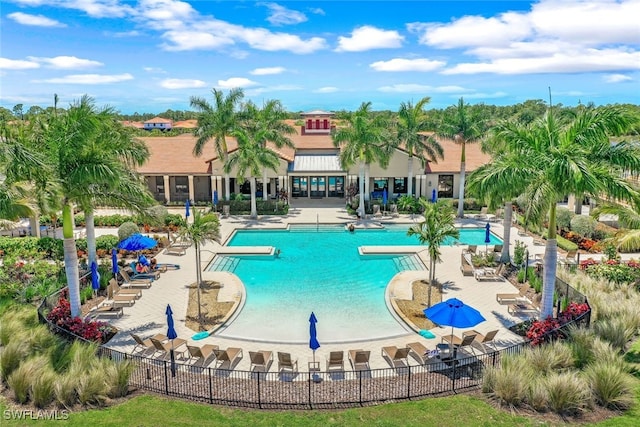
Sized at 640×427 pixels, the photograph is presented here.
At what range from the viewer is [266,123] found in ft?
137

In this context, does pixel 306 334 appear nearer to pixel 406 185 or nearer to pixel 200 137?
pixel 200 137

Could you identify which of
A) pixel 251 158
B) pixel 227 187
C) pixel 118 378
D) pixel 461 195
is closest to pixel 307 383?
pixel 118 378

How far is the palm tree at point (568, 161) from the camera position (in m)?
16.4

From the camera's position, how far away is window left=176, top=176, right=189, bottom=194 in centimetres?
4734

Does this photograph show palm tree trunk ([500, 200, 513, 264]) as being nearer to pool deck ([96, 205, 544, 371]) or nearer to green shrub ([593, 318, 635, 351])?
pool deck ([96, 205, 544, 371])

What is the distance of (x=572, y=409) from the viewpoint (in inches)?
545

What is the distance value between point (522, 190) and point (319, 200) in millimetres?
30483

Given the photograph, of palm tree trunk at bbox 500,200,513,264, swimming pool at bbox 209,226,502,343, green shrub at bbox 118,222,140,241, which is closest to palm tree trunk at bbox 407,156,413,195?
swimming pool at bbox 209,226,502,343

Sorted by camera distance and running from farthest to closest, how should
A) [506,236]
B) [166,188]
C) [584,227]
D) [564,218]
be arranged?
[166,188] < [564,218] < [584,227] < [506,236]

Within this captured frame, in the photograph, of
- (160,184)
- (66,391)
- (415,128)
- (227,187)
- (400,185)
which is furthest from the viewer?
(160,184)

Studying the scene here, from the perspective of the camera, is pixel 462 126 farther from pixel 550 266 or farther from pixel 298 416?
pixel 298 416

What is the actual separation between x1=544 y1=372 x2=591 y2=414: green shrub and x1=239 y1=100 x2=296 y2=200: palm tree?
98.1 feet

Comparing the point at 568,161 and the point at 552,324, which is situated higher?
the point at 568,161

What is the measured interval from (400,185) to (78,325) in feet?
112
